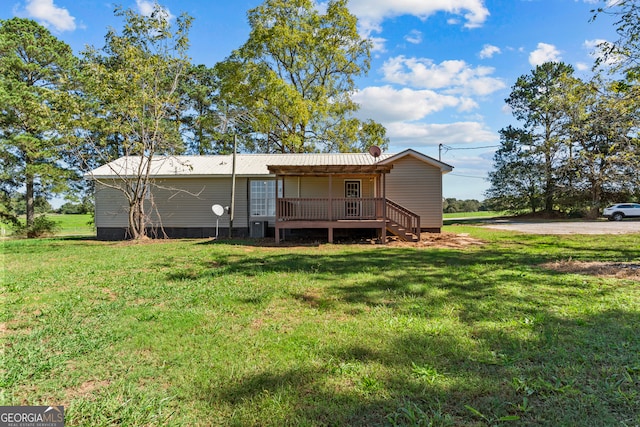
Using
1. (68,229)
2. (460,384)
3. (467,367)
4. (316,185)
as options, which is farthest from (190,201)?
(68,229)

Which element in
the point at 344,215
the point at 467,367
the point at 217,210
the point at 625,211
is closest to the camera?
the point at 467,367

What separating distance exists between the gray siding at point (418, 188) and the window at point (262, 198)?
5.40 m

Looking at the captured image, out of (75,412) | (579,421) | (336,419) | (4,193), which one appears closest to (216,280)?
(75,412)

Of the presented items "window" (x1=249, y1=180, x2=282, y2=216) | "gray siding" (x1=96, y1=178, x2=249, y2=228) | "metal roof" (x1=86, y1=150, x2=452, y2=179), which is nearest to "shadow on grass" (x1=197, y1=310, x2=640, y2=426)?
"metal roof" (x1=86, y1=150, x2=452, y2=179)

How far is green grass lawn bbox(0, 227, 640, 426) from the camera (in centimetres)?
251

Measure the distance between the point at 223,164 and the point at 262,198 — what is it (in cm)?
Answer: 278

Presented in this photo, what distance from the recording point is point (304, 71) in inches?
1010

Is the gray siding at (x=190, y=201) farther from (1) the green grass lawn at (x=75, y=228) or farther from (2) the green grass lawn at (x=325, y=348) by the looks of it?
(2) the green grass lawn at (x=325, y=348)

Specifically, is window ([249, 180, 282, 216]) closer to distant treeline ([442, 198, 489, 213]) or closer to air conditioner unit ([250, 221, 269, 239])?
air conditioner unit ([250, 221, 269, 239])

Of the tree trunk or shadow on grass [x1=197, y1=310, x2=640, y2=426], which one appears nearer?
shadow on grass [x1=197, y1=310, x2=640, y2=426]

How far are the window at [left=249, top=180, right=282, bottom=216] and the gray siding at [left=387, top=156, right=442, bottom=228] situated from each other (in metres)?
5.40

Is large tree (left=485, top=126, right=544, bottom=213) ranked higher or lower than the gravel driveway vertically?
higher

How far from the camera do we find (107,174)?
49.6 feet

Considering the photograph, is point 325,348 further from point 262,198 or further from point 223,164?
point 223,164
